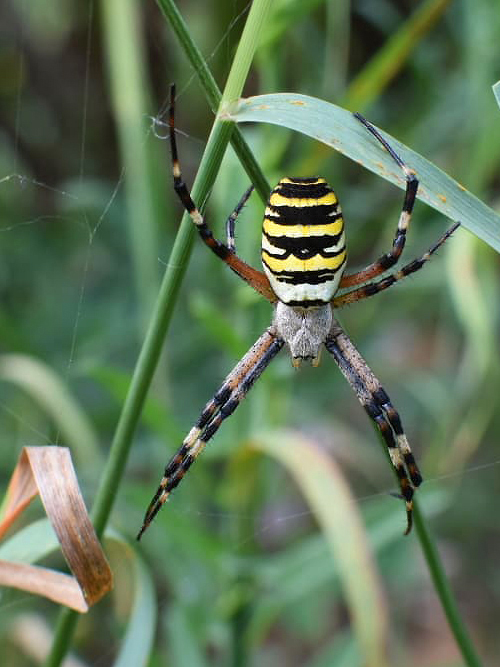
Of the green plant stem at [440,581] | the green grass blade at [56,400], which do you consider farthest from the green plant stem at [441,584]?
the green grass blade at [56,400]

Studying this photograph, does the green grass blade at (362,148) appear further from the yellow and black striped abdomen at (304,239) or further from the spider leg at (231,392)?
the spider leg at (231,392)

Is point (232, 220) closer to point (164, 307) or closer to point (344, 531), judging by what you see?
point (164, 307)

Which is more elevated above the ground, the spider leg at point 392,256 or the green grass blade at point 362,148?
the spider leg at point 392,256

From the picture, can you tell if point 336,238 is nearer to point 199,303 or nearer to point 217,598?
point 199,303

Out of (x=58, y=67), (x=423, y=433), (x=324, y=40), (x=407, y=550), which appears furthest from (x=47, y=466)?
(x=58, y=67)

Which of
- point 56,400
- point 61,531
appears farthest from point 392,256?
point 56,400

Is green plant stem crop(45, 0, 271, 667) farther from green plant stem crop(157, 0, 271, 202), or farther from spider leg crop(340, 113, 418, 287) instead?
spider leg crop(340, 113, 418, 287)
